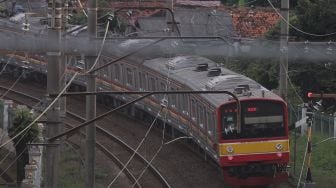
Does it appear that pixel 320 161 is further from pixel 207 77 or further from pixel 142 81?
pixel 142 81

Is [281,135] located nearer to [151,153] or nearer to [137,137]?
[151,153]

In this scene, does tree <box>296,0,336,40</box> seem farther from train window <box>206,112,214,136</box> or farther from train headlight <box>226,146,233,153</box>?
train headlight <box>226,146,233,153</box>

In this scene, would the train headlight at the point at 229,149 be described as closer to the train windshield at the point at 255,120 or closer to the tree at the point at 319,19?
the train windshield at the point at 255,120

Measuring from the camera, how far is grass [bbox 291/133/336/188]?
18547 millimetres

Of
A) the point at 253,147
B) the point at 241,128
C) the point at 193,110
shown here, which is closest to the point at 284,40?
the point at 241,128

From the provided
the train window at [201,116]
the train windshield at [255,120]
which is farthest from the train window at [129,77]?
the train windshield at [255,120]

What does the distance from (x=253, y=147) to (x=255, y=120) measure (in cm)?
57

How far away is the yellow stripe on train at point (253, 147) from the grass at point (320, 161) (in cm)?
114

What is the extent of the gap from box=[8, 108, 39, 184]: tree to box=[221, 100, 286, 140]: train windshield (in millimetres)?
3917

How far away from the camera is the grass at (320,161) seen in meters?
18.5

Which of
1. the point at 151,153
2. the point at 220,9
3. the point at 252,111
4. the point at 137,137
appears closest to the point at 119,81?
the point at 137,137

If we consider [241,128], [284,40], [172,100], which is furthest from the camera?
[172,100]

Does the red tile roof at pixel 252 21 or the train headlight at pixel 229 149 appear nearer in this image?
the train headlight at pixel 229 149

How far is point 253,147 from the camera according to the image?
17.4 meters
